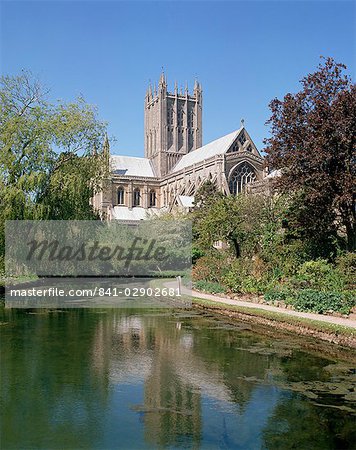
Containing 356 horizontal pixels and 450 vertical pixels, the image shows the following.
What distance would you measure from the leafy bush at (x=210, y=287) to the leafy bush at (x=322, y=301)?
600cm

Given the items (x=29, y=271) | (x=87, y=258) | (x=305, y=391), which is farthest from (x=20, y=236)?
(x=305, y=391)

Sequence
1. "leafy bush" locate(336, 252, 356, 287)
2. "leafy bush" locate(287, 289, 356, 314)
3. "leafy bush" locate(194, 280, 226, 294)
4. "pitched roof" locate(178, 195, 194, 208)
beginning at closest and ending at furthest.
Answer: "leafy bush" locate(287, 289, 356, 314) < "leafy bush" locate(336, 252, 356, 287) < "leafy bush" locate(194, 280, 226, 294) < "pitched roof" locate(178, 195, 194, 208)

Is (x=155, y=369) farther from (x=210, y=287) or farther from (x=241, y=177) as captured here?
(x=241, y=177)

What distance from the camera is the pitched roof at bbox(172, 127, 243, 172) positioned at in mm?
62812

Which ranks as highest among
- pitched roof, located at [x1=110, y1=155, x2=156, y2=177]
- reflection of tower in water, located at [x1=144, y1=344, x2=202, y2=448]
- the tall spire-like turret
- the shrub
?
pitched roof, located at [x1=110, y1=155, x2=156, y2=177]

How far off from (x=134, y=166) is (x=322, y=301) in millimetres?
66311

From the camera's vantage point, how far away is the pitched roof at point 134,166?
77500 mm

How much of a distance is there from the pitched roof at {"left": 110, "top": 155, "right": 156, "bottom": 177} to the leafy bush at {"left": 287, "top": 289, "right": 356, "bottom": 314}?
202 feet

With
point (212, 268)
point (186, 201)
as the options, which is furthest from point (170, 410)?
point (186, 201)

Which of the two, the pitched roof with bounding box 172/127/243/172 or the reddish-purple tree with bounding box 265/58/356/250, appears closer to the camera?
the reddish-purple tree with bounding box 265/58/356/250

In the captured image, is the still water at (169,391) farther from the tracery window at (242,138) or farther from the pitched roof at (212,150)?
the tracery window at (242,138)

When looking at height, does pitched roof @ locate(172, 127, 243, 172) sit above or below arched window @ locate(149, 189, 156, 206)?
above

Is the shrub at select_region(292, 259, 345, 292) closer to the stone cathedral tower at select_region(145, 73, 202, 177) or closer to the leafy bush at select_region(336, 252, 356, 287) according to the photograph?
the leafy bush at select_region(336, 252, 356, 287)

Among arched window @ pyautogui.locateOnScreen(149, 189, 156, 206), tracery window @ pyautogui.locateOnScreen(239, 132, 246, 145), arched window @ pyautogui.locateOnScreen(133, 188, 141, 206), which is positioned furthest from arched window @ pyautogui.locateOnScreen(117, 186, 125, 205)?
tracery window @ pyautogui.locateOnScreen(239, 132, 246, 145)
